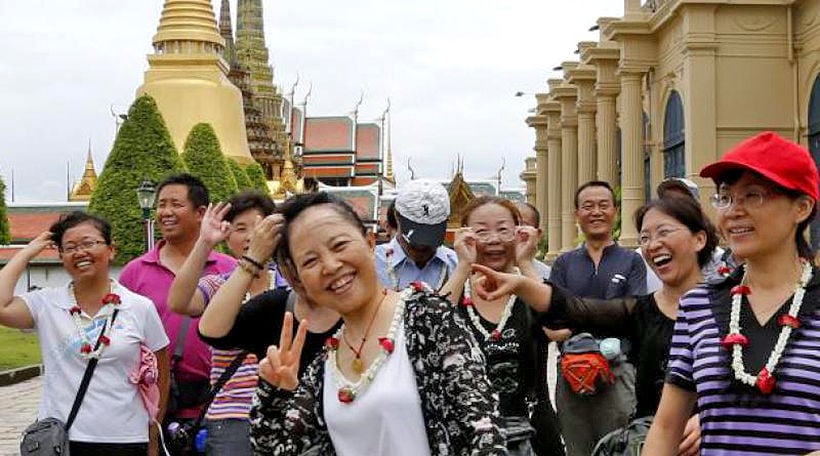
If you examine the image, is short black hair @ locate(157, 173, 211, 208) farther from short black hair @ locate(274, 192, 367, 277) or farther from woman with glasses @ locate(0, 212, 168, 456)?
short black hair @ locate(274, 192, 367, 277)

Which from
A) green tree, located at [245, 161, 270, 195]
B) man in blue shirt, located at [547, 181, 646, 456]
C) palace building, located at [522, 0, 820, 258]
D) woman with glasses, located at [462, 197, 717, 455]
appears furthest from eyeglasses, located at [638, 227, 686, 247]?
green tree, located at [245, 161, 270, 195]

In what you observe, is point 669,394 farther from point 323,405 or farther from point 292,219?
point 292,219

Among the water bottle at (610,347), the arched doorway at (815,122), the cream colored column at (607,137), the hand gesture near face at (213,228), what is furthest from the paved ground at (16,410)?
the cream colored column at (607,137)

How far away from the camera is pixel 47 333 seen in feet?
16.5

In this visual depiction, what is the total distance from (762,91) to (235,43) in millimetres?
64370

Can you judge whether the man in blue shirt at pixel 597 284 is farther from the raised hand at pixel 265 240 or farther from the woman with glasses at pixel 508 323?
the raised hand at pixel 265 240

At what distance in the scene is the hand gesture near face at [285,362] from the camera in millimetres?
2832

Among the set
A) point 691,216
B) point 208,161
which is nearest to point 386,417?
point 691,216

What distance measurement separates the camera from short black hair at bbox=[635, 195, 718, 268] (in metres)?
4.23

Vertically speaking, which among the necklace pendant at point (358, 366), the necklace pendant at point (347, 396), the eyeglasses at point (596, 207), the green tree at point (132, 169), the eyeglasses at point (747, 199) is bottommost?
the necklace pendant at point (347, 396)

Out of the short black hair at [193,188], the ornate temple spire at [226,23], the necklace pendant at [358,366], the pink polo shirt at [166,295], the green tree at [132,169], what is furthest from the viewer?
the ornate temple spire at [226,23]

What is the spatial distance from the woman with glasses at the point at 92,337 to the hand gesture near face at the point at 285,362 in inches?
88.2

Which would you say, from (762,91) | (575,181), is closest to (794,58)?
(762,91)

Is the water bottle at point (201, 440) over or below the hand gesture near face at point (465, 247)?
below
